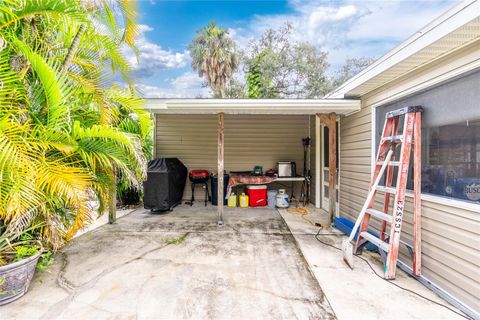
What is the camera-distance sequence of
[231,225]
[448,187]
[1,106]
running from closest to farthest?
[1,106] < [448,187] < [231,225]

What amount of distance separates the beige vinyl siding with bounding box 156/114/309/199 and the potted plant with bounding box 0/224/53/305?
178 inches

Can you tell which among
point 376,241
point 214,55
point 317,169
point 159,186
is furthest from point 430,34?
point 214,55

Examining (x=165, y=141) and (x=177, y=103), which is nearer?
(x=177, y=103)

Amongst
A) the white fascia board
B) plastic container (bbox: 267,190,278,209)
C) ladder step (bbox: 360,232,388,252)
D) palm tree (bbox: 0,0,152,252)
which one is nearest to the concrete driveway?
palm tree (bbox: 0,0,152,252)

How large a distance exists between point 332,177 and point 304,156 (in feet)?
7.58

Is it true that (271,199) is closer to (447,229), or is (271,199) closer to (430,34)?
(447,229)

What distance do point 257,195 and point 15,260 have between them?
4.71 m

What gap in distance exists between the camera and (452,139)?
2.26 m

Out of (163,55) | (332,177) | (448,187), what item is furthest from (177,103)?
(163,55)

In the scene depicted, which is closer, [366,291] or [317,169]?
[366,291]

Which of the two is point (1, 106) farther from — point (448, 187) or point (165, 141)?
point (165, 141)

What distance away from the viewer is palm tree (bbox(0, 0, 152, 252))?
209 cm

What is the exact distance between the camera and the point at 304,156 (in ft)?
22.2

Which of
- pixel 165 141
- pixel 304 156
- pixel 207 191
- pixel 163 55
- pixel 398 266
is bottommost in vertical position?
pixel 398 266
